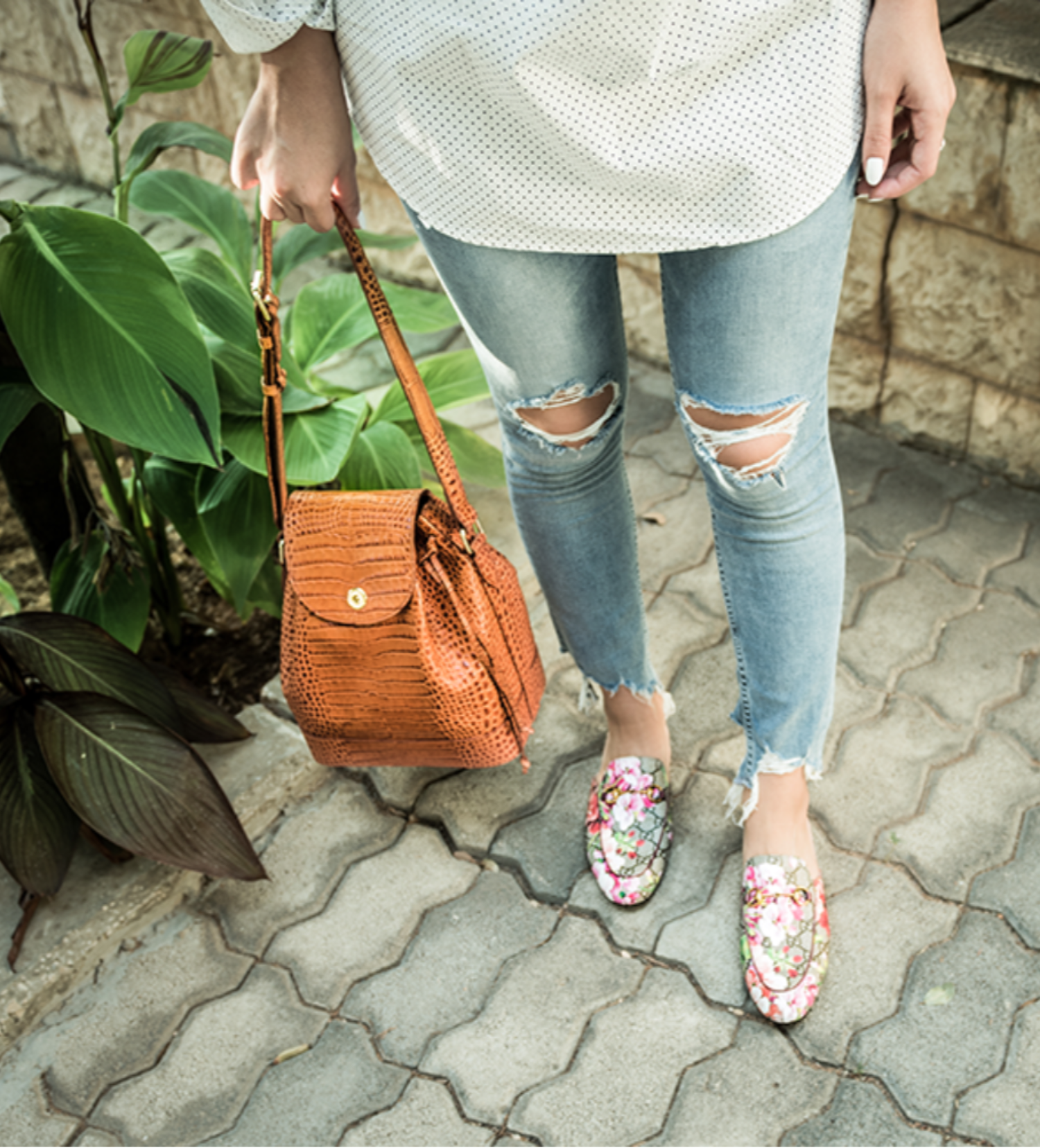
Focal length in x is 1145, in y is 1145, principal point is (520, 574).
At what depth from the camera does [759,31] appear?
986 mm

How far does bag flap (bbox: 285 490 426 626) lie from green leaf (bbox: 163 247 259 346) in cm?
43

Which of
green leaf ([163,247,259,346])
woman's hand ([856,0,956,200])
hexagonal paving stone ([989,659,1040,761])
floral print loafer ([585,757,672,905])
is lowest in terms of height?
hexagonal paving stone ([989,659,1040,761])

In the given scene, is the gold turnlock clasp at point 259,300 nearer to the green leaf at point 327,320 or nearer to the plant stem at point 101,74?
the plant stem at point 101,74

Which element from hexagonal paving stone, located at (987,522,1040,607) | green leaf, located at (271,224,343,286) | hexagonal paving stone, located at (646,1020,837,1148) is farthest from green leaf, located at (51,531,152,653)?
hexagonal paving stone, located at (987,522,1040,607)

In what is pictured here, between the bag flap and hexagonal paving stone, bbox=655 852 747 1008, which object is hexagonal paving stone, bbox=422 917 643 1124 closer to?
hexagonal paving stone, bbox=655 852 747 1008

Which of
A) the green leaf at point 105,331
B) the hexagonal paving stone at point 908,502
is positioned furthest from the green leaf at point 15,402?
the hexagonal paving stone at point 908,502

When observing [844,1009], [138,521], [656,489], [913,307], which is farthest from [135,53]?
[844,1009]

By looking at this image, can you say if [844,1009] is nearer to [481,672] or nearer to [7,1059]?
[481,672]

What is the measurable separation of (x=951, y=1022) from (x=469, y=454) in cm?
121

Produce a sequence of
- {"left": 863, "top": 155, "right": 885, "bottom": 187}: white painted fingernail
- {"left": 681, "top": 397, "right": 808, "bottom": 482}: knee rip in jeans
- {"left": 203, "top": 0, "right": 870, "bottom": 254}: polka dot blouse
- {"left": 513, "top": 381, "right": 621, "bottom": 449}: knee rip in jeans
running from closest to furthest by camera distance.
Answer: {"left": 203, "top": 0, "right": 870, "bottom": 254}: polka dot blouse < {"left": 863, "top": 155, "right": 885, "bottom": 187}: white painted fingernail < {"left": 681, "top": 397, "right": 808, "bottom": 482}: knee rip in jeans < {"left": 513, "top": 381, "right": 621, "bottom": 449}: knee rip in jeans

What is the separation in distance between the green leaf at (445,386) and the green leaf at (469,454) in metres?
0.03

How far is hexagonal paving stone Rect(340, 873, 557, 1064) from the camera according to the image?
1504mm

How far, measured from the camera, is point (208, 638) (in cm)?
211

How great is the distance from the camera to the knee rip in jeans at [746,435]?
3.94ft
